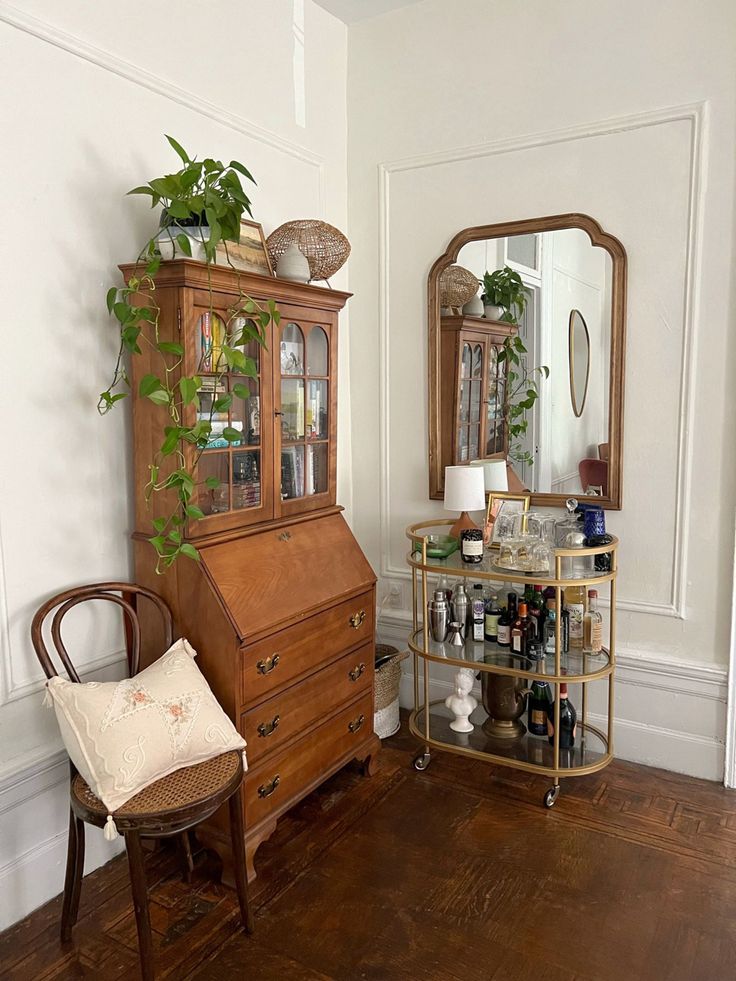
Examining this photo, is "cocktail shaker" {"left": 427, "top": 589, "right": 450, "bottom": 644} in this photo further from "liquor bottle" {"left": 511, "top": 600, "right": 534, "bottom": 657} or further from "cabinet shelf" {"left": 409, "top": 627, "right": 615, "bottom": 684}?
"liquor bottle" {"left": 511, "top": 600, "right": 534, "bottom": 657}

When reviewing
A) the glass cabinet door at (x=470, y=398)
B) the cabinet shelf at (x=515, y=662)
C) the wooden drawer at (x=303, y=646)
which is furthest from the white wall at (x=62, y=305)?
the glass cabinet door at (x=470, y=398)

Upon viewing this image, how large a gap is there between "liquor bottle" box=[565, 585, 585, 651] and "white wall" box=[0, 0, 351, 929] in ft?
5.29

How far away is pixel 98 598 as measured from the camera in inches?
90.3

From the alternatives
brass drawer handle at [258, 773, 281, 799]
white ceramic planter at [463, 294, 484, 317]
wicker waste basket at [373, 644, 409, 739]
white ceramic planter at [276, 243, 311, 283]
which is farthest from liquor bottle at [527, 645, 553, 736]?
white ceramic planter at [276, 243, 311, 283]

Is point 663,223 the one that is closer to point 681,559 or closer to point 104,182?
point 681,559

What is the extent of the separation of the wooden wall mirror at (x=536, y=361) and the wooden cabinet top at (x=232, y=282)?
761 mm

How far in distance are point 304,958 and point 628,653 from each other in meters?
1.67

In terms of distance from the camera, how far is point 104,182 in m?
2.35

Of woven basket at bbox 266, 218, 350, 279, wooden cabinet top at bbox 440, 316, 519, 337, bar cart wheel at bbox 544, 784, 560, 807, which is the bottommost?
bar cart wheel at bbox 544, 784, 560, 807

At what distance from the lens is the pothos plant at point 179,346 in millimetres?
2199

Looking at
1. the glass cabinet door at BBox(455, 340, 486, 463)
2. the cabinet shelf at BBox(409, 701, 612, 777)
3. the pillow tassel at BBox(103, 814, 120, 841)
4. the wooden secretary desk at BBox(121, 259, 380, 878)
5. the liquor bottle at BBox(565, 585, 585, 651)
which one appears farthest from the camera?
the glass cabinet door at BBox(455, 340, 486, 463)

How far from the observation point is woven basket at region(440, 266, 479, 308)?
3252 millimetres

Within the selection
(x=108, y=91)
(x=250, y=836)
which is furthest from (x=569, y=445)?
(x=108, y=91)

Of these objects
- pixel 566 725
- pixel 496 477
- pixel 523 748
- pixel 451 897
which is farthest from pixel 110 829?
pixel 496 477
